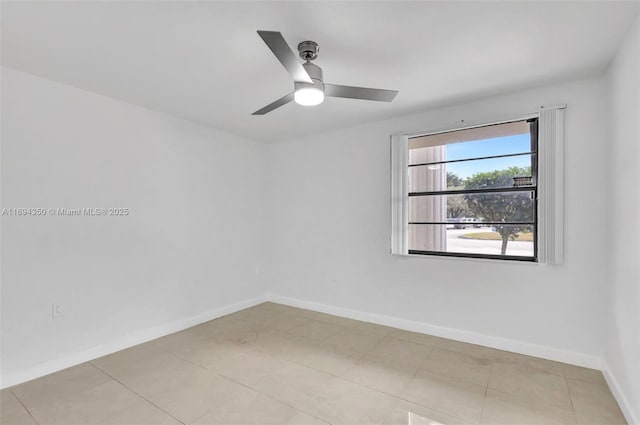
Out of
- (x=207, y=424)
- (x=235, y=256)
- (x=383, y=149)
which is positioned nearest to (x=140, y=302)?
(x=235, y=256)

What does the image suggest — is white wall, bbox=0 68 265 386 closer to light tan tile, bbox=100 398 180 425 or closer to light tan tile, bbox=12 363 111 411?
light tan tile, bbox=12 363 111 411

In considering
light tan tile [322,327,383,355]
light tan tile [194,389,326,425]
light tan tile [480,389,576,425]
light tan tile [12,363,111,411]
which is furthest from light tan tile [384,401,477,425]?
light tan tile [12,363,111,411]

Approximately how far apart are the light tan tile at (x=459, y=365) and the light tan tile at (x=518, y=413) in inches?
9.8

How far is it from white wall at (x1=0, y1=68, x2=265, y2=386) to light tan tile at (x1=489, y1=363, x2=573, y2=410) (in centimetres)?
320

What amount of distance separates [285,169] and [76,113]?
250 cm

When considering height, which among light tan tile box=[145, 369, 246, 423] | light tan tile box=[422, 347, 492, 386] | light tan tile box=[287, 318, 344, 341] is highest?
light tan tile box=[422, 347, 492, 386]

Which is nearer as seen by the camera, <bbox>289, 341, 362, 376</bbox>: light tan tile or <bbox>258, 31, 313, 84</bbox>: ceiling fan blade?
<bbox>258, 31, 313, 84</bbox>: ceiling fan blade

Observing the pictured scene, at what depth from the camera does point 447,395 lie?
2230 mm

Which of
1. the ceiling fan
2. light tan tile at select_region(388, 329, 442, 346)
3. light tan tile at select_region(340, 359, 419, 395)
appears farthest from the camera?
light tan tile at select_region(388, 329, 442, 346)

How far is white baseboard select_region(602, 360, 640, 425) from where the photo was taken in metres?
1.83

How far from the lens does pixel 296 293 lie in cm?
447

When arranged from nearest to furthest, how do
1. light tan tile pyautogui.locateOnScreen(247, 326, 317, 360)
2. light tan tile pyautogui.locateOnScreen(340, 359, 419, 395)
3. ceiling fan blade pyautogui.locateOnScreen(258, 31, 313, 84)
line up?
ceiling fan blade pyautogui.locateOnScreen(258, 31, 313, 84)
light tan tile pyautogui.locateOnScreen(340, 359, 419, 395)
light tan tile pyautogui.locateOnScreen(247, 326, 317, 360)

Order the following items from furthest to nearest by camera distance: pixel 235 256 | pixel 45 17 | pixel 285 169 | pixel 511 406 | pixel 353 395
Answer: pixel 285 169 < pixel 235 256 < pixel 353 395 < pixel 511 406 < pixel 45 17

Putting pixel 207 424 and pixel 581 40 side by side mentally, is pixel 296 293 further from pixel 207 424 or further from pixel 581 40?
pixel 581 40
